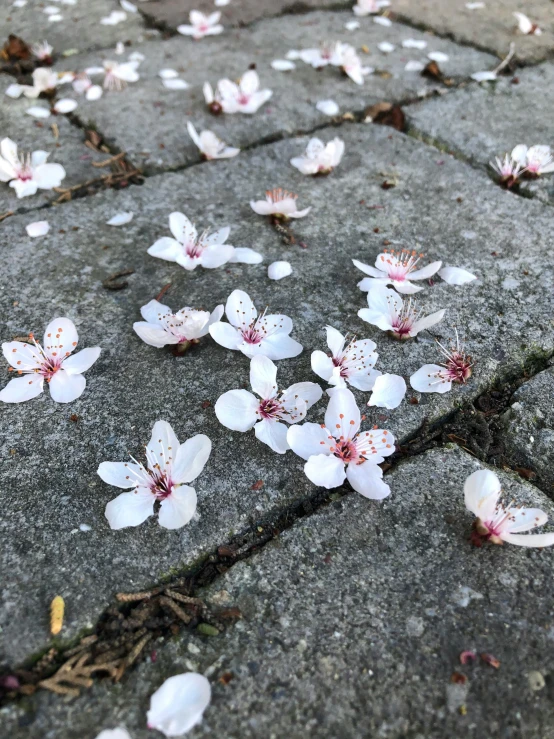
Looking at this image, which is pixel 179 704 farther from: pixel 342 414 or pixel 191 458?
pixel 342 414

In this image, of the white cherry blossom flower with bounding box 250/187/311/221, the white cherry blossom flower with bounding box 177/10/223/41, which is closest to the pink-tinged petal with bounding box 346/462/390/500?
the white cherry blossom flower with bounding box 250/187/311/221

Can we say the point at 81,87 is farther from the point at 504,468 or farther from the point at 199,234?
the point at 504,468

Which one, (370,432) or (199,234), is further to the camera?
(199,234)

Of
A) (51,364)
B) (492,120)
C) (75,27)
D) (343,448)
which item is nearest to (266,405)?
(343,448)

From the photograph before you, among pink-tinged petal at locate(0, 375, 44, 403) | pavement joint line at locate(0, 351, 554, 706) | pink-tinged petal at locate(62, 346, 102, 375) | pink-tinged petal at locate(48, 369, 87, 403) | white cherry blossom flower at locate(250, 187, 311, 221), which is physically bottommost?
pavement joint line at locate(0, 351, 554, 706)

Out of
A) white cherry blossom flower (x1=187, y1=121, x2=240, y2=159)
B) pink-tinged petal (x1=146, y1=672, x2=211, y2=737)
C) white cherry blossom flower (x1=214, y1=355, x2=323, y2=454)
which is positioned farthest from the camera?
white cherry blossom flower (x1=187, y1=121, x2=240, y2=159)

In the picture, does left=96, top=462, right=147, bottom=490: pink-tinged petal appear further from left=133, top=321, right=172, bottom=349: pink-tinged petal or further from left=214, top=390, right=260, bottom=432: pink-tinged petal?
left=133, top=321, right=172, bottom=349: pink-tinged petal

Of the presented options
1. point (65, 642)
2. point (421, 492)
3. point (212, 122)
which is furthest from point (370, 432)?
point (212, 122)

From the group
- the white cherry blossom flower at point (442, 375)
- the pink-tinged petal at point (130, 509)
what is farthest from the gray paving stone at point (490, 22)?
the pink-tinged petal at point (130, 509)
